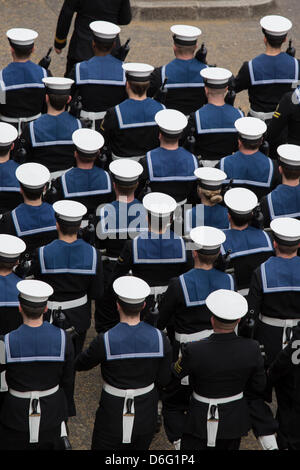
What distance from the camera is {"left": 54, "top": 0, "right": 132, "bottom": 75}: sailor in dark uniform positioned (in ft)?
33.9

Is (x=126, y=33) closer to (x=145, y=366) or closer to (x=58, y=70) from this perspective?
(x=58, y=70)

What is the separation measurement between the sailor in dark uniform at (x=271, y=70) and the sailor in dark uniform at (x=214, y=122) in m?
0.70

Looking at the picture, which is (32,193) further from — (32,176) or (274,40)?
(274,40)

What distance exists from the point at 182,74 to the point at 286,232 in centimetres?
271

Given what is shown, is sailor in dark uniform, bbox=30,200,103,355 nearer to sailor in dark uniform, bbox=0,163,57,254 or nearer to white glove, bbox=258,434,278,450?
sailor in dark uniform, bbox=0,163,57,254

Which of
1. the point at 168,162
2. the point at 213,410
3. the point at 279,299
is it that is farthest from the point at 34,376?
the point at 168,162

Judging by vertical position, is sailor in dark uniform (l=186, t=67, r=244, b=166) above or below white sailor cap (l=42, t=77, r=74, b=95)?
below

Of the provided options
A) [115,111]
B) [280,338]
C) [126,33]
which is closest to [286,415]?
[280,338]

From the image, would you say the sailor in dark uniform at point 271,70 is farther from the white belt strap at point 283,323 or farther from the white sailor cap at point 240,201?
the white belt strap at point 283,323

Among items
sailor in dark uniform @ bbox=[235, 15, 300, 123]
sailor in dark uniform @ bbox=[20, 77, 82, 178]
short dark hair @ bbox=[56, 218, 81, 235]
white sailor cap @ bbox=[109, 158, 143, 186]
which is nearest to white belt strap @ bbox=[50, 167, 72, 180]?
sailor in dark uniform @ bbox=[20, 77, 82, 178]

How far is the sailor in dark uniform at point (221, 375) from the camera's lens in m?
6.18

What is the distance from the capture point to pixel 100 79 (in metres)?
8.97

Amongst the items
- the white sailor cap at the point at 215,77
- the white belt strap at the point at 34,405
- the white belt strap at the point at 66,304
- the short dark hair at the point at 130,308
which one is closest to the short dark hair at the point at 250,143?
the white sailor cap at the point at 215,77

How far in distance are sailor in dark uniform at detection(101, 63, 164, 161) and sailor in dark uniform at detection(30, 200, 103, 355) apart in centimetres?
164
